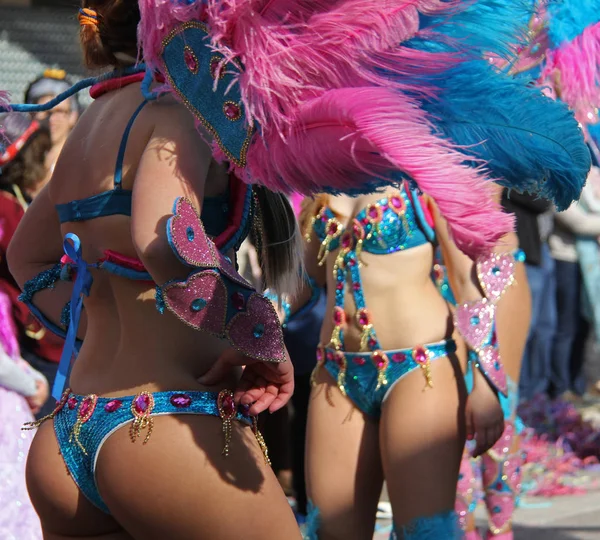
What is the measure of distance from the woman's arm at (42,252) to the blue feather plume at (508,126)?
0.99 m

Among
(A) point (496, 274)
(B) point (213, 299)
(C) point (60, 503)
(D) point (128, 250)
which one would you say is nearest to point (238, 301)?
(B) point (213, 299)

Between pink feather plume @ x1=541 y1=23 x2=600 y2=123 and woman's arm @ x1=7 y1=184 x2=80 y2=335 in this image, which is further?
pink feather plume @ x1=541 y1=23 x2=600 y2=123

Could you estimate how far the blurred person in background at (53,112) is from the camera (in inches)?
173

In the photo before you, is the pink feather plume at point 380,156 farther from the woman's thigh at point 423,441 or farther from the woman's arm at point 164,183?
the woman's thigh at point 423,441

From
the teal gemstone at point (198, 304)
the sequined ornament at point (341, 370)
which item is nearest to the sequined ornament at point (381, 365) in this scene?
the sequined ornament at point (341, 370)

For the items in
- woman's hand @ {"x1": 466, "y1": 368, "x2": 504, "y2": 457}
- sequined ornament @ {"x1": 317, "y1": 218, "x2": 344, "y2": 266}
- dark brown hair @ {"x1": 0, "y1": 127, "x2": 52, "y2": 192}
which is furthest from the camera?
dark brown hair @ {"x1": 0, "y1": 127, "x2": 52, "y2": 192}

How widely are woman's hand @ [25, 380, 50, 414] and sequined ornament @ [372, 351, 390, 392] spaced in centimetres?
143

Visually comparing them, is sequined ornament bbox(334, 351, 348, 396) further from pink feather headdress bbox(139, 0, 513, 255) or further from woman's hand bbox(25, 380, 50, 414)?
pink feather headdress bbox(139, 0, 513, 255)

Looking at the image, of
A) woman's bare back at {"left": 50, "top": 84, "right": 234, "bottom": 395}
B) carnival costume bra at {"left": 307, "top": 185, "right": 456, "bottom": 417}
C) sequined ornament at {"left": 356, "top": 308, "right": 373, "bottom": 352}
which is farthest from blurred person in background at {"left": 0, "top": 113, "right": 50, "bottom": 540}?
woman's bare back at {"left": 50, "top": 84, "right": 234, "bottom": 395}

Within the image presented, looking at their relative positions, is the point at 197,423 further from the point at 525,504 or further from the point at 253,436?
the point at 525,504

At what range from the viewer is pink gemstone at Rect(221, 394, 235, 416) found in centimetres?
202

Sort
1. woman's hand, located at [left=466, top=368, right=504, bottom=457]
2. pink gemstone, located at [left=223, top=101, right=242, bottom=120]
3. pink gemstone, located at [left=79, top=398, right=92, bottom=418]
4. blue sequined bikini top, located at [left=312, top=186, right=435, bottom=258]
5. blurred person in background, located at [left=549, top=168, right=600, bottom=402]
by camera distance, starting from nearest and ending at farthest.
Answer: pink gemstone, located at [left=223, top=101, right=242, bottom=120]
pink gemstone, located at [left=79, top=398, right=92, bottom=418]
woman's hand, located at [left=466, top=368, right=504, bottom=457]
blue sequined bikini top, located at [left=312, top=186, right=435, bottom=258]
blurred person in background, located at [left=549, top=168, right=600, bottom=402]

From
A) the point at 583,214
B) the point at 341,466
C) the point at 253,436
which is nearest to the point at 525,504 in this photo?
the point at 583,214

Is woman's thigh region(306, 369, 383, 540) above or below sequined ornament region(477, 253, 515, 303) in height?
below
